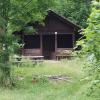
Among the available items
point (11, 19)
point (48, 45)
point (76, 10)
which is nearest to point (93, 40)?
point (11, 19)

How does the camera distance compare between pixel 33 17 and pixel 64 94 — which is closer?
pixel 64 94

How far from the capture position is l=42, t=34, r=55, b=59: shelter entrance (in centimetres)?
3531

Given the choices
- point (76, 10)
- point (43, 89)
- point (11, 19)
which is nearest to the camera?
point (43, 89)

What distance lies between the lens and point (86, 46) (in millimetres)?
4238

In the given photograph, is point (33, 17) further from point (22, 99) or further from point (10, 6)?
point (22, 99)

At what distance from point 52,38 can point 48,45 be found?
73 centimetres

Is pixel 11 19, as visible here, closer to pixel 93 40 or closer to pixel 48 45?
pixel 93 40

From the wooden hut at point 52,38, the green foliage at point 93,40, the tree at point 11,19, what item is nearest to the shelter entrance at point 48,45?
the wooden hut at point 52,38

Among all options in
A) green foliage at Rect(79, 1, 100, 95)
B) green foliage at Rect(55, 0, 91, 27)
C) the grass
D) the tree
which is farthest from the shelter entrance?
green foliage at Rect(79, 1, 100, 95)

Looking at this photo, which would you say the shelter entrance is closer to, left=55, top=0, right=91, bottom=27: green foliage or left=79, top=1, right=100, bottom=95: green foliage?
left=55, top=0, right=91, bottom=27: green foliage

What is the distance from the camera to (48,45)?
36125 mm

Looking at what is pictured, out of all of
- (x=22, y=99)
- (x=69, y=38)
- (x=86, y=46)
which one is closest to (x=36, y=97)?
(x=22, y=99)

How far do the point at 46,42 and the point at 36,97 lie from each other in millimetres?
24689

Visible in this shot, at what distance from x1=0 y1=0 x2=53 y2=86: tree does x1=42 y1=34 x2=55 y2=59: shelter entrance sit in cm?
1991
